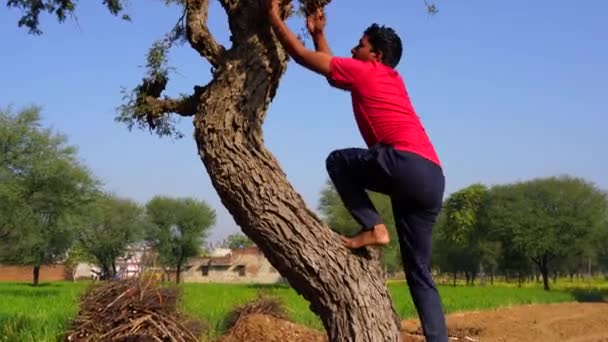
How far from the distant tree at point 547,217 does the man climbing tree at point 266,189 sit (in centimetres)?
5452

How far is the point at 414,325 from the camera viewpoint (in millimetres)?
17422

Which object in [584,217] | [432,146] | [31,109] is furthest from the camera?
[584,217]

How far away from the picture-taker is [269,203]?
446 centimetres

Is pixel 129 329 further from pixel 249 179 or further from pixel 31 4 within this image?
pixel 249 179

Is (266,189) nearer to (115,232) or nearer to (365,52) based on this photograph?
(365,52)

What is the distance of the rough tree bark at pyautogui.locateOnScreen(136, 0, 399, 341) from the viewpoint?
14.2 feet


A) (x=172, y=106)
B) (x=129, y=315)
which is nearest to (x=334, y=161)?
(x=172, y=106)

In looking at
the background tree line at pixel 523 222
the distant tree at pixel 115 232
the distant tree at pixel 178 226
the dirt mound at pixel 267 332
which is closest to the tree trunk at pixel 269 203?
the dirt mound at pixel 267 332

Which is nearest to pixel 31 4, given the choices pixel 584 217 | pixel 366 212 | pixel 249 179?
pixel 249 179

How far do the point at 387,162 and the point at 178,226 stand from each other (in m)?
76.2

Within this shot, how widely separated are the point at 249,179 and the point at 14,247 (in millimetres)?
43412

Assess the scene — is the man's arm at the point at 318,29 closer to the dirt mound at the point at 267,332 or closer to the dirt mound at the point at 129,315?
the dirt mound at the point at 129,315

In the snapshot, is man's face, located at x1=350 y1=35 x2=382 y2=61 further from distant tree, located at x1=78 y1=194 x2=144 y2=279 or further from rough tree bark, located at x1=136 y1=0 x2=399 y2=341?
distant tree, located at x1=78 y1=194 x2=144 y2=279

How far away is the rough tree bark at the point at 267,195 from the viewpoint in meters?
4.33
